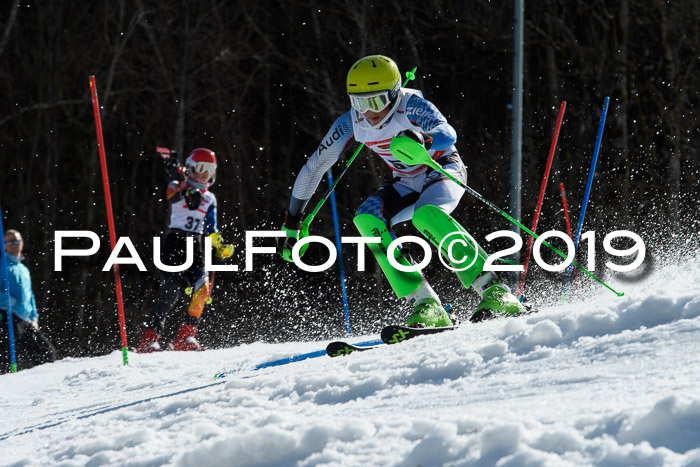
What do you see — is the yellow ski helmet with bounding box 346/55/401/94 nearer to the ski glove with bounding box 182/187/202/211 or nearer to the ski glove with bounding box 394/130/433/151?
the ski glove with bounding box 394/130/433/151

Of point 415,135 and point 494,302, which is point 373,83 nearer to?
point 415,135

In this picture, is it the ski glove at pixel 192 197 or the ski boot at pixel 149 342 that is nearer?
the ski boot at pixel 149 342

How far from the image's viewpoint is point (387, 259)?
4.10 meters

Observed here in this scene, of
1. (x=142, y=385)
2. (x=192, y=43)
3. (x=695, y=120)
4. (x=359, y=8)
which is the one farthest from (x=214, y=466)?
(x=192, y=43)

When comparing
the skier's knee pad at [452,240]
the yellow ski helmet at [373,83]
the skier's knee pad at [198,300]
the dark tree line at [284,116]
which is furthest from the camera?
the dark tree line at [284,116]

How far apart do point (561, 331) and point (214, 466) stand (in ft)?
4.31

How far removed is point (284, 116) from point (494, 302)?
38.6 feet

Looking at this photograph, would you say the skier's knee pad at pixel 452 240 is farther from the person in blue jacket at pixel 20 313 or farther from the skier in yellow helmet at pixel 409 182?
the person in blue jacket at pixel 20 313

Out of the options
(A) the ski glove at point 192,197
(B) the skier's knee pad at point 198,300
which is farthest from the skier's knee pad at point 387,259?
(B) the skier's knee pad at point 198,300

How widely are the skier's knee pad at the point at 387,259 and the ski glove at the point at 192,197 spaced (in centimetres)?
273

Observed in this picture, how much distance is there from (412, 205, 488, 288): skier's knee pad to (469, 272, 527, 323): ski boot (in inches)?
2.7

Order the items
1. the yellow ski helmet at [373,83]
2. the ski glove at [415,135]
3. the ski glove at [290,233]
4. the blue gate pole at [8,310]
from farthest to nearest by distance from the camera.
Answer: the blue gate pole at [8,310]
the ski glove at [290,233]
the yellow ski helmet at [373,83]
the ski glove at [415,135]

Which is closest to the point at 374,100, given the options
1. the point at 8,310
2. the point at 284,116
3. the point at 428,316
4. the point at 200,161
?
the point at 428,316

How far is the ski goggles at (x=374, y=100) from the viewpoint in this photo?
4027 millimetres
